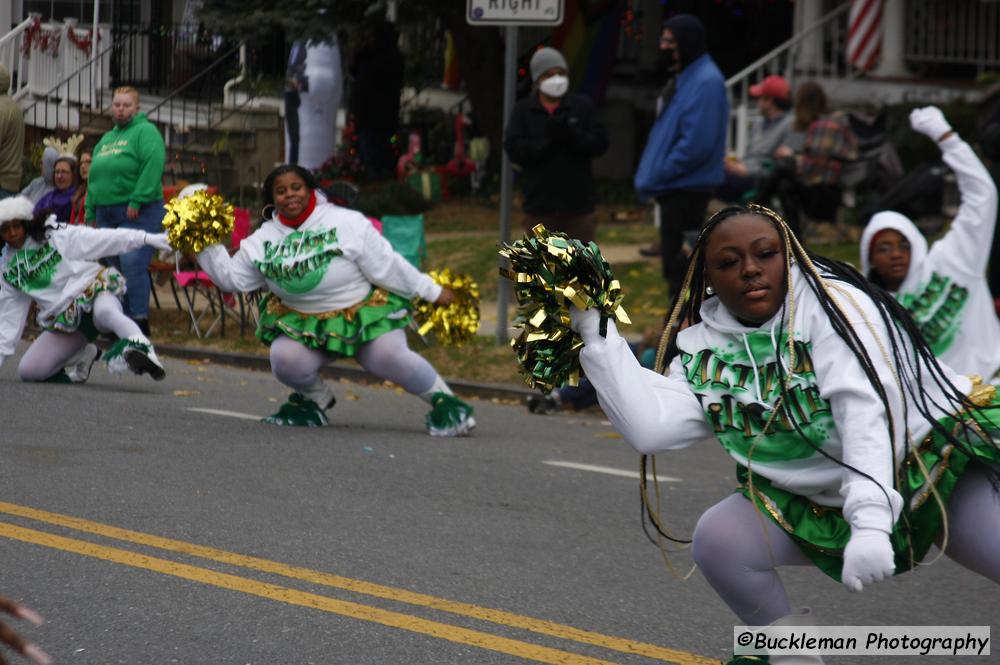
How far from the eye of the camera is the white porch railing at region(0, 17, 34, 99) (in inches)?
887

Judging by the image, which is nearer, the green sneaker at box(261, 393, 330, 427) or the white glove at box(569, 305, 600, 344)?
the white glove at box(569, 305, 600, 344)

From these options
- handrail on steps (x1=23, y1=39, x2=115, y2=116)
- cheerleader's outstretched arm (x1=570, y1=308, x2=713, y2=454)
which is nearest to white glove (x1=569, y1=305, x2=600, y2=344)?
cheerleader's outstretched arm (x1=570, y1=308, x2=713, y2=454)

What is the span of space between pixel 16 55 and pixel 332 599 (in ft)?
64.5

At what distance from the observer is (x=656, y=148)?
1127cm

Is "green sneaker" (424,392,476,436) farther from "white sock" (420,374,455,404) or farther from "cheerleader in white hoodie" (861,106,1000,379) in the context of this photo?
"cheerleader in white hoodie" (861,106,1000,379)

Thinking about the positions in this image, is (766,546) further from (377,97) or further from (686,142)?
(377,97)

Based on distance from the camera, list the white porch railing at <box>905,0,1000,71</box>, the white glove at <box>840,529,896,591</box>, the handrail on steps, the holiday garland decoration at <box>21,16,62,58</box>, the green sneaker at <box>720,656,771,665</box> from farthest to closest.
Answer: the holiday garland decoration at <box>21,16,62,58</box> < the handrail on steps < the white porch railing at <box>905,0,1000,71</box> < the green sneaker at <box>720,656,771,665</box> < the white glove at <box>840,529,896,591</box>

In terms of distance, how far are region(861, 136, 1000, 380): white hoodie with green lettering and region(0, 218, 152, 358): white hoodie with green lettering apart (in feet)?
16.0

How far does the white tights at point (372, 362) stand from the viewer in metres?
8.84

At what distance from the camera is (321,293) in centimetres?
882

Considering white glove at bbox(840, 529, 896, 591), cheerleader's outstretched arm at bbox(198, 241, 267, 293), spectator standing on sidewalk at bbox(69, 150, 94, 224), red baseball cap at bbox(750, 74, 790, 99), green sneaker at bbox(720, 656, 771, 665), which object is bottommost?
green sneaker at bbox(720, 656, 771, 665)

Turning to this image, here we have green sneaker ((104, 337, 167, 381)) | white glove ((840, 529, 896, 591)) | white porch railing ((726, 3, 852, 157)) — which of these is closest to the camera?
white glove ((840, 529, 896, 591))

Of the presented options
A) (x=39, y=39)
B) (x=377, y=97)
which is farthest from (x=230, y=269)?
(x=39, y=39)

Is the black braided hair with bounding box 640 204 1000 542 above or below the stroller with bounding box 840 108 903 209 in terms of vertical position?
below
